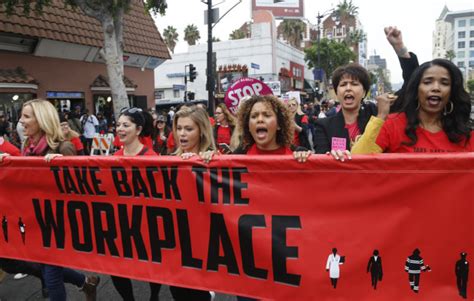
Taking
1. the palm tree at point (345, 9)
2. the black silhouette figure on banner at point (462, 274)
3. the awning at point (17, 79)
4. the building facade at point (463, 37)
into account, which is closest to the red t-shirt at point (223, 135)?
the black silhouette figure on banner at point (462, 274)

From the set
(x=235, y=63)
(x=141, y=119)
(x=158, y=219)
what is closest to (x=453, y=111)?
(x=158, y=219)

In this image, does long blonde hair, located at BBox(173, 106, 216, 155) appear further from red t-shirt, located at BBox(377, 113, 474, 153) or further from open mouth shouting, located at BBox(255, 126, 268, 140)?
red t-shirt, located at BBox(377, 113, 474, 153)

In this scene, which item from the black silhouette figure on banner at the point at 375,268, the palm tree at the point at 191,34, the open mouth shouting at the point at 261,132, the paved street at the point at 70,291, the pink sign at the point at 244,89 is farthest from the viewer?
the palm tree at the point at 191,34

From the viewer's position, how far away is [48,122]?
3.54 meters

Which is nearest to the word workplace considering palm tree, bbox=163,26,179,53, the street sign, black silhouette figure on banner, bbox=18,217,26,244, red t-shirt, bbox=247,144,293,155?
black silhouette figure on banner, bbox=18,217,26,244

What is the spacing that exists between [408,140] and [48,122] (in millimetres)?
2717

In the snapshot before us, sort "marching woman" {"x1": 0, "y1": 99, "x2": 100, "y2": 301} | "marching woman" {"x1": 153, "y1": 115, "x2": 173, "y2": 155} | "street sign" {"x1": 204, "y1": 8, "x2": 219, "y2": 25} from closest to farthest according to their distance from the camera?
1. "marching woman" {"x1": 0, "y1": 99, "x2": 100, "y2": 301}
2. "marching woman" {"x1": 153, "y1": 115, "x2": 173, "y2": 155}
3. "street sign" {"x1": 204, "y1": 8, "x2": 219, "y2": 25}

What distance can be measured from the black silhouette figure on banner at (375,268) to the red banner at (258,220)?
23 millimetres

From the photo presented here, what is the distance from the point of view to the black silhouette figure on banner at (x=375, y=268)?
246 centimetres

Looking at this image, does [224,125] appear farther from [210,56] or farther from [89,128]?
[210,56]

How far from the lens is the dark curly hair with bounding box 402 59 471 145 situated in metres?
2.55

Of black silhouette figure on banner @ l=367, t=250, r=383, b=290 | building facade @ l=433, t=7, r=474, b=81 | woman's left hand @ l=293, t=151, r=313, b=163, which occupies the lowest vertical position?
black silhouette figure on banner @ l=367, t=250, r=383, b=290

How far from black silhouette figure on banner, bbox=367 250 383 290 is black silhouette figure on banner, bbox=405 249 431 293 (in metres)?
0.15

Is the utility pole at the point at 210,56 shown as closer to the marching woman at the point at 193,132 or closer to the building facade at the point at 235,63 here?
the marching woman at the point at 193,132
